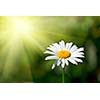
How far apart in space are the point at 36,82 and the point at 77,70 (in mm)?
228

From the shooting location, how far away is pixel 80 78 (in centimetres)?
183

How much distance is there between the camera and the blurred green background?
1833 millimetres

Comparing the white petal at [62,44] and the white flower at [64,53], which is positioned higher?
the white petal at [62,44]

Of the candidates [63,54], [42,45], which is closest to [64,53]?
[63,54]

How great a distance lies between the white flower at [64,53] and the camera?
1838 millimetres

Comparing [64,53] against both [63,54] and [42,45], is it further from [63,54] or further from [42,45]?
[42,45]

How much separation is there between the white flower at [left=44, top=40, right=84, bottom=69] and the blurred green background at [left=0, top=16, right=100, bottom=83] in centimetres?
2

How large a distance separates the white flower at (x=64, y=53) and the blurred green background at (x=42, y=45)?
0.02 meters

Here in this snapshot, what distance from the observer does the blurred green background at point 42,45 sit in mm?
1833

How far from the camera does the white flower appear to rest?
1838mm

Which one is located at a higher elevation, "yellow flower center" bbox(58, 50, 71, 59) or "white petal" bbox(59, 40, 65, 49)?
"white petal" bbox(59, 40, 65, 49)

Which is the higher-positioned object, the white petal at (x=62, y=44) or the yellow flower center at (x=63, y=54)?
the white petal at (x=62, y=44)
